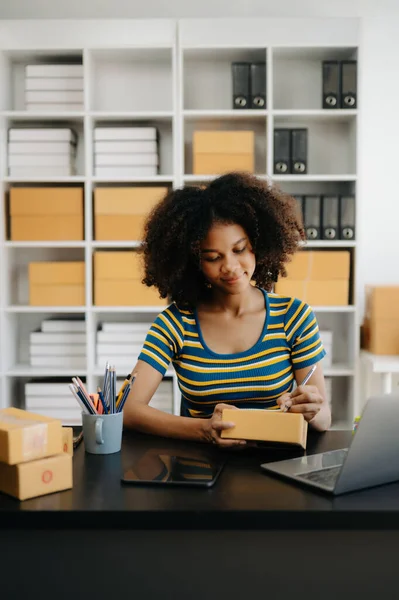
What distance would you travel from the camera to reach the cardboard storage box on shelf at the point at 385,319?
3061mm

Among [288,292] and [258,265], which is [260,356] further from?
[288,292]

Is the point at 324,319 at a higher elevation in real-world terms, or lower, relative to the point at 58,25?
lower

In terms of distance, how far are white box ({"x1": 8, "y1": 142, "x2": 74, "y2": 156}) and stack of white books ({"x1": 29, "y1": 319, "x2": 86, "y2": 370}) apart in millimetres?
879

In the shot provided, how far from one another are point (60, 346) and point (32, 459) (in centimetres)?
233

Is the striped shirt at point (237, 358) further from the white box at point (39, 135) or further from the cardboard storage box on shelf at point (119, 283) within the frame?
the white box at point (39, 135)

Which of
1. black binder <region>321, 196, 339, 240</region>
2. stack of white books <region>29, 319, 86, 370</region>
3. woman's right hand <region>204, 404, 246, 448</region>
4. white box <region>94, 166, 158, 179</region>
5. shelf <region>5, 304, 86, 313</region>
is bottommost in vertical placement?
stack of white books <region>29, 319, 86, 370</region>

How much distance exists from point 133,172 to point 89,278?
59 centimetres

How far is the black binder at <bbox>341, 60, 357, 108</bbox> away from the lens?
3.13 metres

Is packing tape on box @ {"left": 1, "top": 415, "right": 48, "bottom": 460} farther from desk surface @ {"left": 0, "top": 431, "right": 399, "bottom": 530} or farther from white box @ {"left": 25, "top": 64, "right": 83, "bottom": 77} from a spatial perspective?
white box @ {"left": 25, "top": 64, "right": 83, "bottom": 77}

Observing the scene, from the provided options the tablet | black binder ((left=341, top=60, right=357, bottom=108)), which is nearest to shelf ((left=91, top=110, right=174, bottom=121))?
black binder ((left=341, top=60, right=357, bottom=108))

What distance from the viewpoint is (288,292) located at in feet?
10.5

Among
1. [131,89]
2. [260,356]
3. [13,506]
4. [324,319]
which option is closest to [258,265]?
[260,356]

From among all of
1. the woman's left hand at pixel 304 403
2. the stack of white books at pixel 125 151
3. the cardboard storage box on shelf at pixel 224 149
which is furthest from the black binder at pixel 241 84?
→ the woman's left hand at pixel 304 403

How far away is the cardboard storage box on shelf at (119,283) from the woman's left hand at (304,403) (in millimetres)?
1910
